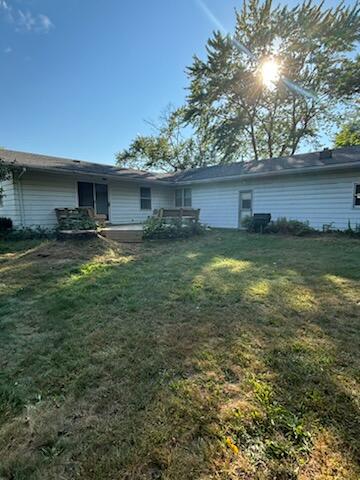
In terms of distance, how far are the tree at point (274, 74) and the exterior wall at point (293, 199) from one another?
10281 mm

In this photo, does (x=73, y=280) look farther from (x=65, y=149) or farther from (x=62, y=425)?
(x=65, y=149)

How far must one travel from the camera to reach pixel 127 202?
13383 mm

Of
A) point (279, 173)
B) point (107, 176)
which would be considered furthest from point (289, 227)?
point (107, 176)

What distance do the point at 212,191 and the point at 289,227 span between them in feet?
16.0

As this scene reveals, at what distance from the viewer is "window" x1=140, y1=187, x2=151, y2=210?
14.2 metres

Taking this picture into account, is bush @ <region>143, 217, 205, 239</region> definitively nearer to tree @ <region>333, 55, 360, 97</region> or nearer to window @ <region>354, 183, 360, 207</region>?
window @ <region>354, 183, 360, 207</region>

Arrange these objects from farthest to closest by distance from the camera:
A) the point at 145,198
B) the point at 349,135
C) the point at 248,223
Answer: the point at 349,135 < the point at 145,198 < the point at 248,223

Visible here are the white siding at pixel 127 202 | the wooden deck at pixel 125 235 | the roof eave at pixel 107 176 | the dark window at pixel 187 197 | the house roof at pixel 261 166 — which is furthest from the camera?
the dark window at pixel 187 197

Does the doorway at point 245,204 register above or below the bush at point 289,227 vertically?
above

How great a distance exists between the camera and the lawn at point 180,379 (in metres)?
1.44

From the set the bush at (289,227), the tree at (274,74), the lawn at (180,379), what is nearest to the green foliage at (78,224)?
the lawn at (180,379)

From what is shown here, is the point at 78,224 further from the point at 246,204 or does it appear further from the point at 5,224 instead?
the point at 246,204

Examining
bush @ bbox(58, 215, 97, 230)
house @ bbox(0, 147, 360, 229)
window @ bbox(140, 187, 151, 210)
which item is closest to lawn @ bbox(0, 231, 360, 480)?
bush @ bbox(58, 215, 97, 230)

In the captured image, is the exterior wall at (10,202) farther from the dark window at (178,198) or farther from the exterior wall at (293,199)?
the exterior wall at (293,199)
